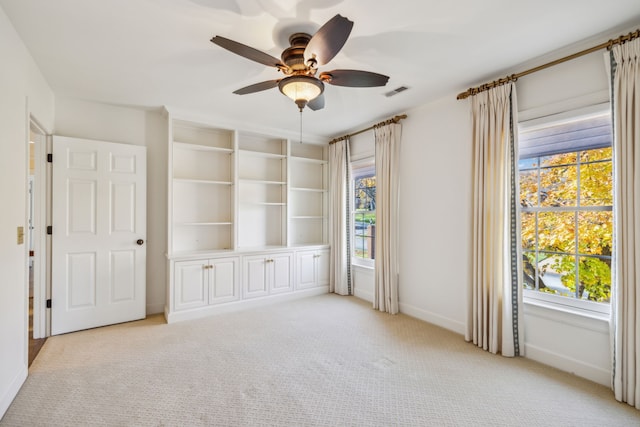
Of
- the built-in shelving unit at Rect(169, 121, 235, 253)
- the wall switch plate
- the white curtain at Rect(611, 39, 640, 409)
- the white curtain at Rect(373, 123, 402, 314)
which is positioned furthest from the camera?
the built-in shelving unit at Rect(169, 121, 235, 253)

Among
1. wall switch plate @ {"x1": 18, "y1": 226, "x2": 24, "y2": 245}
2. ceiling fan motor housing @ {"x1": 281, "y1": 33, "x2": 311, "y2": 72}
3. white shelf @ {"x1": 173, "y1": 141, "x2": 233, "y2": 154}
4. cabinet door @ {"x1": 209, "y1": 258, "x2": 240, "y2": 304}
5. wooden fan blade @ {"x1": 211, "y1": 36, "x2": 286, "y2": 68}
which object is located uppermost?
ceiling fan motor housing @ {"x1": 281, "y1": 33, "x2": 311, "y2": 72}

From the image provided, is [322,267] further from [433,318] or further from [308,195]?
[433,318]

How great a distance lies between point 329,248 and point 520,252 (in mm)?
2859

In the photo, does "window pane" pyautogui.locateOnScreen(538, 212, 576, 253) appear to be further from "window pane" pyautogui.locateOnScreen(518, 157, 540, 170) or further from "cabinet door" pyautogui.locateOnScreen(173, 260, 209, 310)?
"cabinet door" pyautogui.locateOnScreen(173, 260, 209, 310)

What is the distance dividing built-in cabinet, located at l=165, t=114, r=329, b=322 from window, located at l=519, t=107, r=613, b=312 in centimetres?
295

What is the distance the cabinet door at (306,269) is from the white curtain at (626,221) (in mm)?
3480

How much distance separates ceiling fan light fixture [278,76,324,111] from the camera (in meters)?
2.04

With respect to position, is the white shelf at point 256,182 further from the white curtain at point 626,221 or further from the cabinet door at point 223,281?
the white curtain at point 626,221

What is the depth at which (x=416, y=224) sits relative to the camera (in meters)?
3.74

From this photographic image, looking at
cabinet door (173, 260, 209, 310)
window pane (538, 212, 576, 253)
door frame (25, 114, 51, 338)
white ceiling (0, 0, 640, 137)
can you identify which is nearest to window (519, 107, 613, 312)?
window pane (538, 212, 576, 253)

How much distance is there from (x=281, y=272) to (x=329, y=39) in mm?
3397

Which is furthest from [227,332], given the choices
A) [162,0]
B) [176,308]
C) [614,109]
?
[614,109]

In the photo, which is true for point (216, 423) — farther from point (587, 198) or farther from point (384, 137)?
point (384, 137)

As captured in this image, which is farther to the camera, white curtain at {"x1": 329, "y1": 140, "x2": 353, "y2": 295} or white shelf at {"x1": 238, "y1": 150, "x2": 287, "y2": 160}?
white curtain at {"x1": 329, "y1": 140, "x2": 353, "y2": 295}
